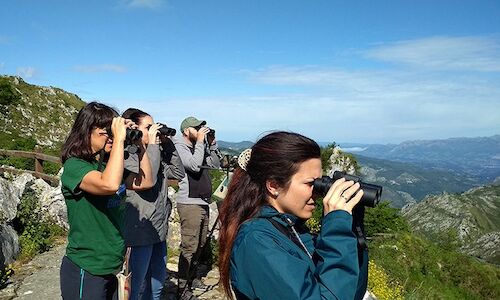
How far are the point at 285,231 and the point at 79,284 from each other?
167 centimetres

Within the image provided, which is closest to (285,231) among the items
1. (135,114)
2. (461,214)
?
(135,114)

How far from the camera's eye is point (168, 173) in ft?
15.6

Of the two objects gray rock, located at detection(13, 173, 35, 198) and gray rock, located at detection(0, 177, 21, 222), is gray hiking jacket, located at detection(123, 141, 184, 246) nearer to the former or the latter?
gray rock, located at detection(0, 177, 21, 222)

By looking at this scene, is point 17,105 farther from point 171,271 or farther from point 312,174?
point 312,174

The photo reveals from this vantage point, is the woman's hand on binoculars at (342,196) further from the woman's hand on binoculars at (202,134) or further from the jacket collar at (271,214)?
the woman's hand on binoculars at (202,134)

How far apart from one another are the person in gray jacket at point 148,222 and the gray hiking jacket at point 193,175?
75 centimetres

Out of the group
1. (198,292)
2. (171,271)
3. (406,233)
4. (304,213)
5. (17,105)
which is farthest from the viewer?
(17,105)

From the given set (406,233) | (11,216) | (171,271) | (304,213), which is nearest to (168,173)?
(171,271)

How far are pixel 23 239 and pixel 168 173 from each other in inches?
156

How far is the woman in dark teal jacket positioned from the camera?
5.49 ft

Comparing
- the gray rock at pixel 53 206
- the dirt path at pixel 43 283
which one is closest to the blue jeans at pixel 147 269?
the dirt path at pixel 43 283

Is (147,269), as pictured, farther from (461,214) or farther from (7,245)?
(461,214)

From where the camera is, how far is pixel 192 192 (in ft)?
17.4

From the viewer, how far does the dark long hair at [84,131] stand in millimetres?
2943
